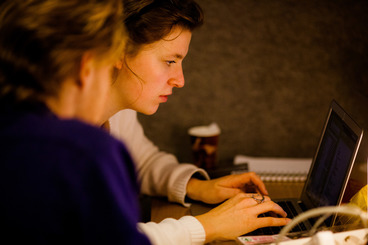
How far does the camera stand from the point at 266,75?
1.31 meters

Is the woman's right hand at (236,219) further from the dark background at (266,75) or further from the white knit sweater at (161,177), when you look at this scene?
the dark background at (266,75)

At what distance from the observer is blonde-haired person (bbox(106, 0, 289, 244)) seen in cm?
75

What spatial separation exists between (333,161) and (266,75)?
0.57 meters

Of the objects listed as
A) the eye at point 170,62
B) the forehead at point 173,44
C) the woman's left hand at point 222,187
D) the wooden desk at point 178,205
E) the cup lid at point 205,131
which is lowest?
the wooden desk at point 178,205

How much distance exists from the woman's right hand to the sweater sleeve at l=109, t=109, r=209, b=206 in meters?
0.17

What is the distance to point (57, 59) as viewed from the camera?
455 mm

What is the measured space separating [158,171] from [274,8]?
71cm

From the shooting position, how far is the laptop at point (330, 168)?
0.73 m

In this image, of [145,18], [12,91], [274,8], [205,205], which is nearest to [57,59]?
[12,91]

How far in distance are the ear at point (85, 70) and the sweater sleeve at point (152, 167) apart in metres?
0.51

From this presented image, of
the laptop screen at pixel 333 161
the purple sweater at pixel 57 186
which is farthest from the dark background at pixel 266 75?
the purple sweater at pixel 57 186

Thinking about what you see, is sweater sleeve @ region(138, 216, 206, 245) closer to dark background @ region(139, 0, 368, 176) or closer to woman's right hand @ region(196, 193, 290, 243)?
woman's right hand @ region(196, 193, 290, 243)

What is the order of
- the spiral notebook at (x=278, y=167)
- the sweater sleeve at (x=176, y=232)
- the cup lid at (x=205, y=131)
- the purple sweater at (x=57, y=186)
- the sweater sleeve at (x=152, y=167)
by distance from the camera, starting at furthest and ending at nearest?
1. the cup lid at (x=205, y=131)
2. the spiral notebook at (x=278, y=167)
3. the sweater sleeve at (x=152, y=167)
4. the sweater sleeve at (x=176, y=232)
5. the purple sweater at (x=57, y=186)

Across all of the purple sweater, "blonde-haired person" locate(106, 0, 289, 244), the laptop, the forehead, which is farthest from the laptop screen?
the purple sweater
